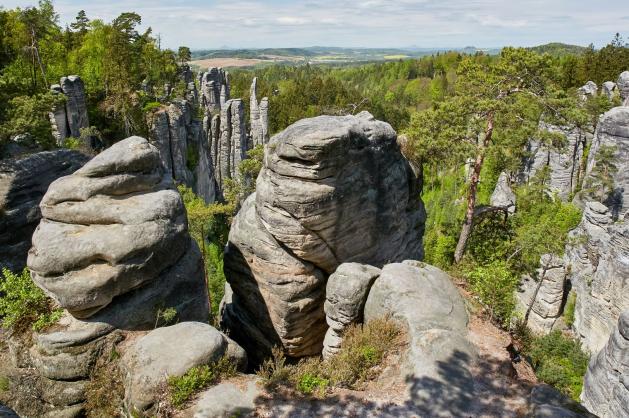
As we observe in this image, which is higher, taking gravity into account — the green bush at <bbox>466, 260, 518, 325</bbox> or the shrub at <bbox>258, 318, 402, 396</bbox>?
the green bush at <bbox>466, 260, 518, 325</bbox>

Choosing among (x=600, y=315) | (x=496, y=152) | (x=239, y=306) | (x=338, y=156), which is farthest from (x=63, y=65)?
(x=600, y=315)

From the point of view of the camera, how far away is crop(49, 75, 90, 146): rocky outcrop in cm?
2828

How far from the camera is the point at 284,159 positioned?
12.5 metres

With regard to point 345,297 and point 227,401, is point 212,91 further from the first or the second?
point 227,401

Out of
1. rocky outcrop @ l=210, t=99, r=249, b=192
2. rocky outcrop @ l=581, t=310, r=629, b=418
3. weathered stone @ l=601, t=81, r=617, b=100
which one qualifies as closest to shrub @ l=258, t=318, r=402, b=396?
rocky outcrop @ l=581, t=310, r=629, b=418

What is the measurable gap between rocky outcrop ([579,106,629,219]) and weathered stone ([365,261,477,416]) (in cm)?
3084

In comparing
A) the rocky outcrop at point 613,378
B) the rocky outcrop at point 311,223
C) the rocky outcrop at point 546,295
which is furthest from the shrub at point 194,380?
the rocky outcrop at point 546,295

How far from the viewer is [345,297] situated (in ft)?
39.6

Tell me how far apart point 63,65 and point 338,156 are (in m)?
34.9

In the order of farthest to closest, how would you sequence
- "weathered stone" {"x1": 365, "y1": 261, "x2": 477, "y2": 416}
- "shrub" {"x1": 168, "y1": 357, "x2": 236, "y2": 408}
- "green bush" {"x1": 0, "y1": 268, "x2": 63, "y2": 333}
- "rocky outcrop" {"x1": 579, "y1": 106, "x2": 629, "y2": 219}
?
"rocky outcrop" {"x1": 579, "y1": 106, "x2": 629, "y2": 219} < "green bush" {"x1": 0, "y1": 268, "x2": 63, "y2": 333} < "weathered stone" {"x1": 365, "y1": 261, "x2": 477, "y2": 416} < "shrub" {"x1": 168, "y1": 357, "x2": 236, "y2": 408}

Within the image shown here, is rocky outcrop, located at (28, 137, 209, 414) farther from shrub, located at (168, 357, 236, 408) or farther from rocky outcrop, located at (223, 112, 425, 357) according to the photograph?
shrub, located at (168, 357, 236, 408)

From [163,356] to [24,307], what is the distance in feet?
14.3

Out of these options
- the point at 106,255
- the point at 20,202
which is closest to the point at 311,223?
the point at 106,255

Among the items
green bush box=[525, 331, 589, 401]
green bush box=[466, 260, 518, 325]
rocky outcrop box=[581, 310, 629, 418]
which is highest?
green bush box=[466, 260, 518, 325]
